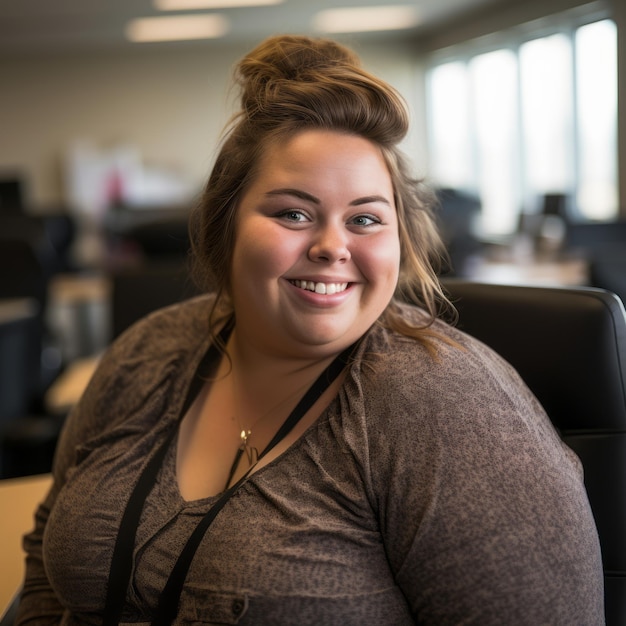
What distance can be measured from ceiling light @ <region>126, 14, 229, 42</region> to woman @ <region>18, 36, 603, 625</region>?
8323 millimetres

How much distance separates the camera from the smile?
1185 mm

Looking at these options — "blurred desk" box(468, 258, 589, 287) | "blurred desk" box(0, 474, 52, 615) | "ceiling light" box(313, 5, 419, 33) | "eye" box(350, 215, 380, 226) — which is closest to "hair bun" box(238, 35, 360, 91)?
"eye" box(350, 215, 380, 226)

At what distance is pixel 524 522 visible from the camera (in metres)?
0.99

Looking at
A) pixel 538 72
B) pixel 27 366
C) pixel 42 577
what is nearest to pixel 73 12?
pixel 538 72

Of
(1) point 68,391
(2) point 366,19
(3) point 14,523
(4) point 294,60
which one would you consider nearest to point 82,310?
(1) point 68,391

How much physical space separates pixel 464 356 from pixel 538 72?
8233 mm

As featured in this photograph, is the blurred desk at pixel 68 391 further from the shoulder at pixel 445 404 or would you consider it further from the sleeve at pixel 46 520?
the shoulder at pixel 445 404

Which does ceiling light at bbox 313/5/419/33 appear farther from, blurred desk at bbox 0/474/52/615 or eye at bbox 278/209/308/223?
eye at bbox 278/209/308/223

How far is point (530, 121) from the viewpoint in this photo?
9078mm

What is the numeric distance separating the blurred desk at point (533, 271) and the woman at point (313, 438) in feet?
9.05

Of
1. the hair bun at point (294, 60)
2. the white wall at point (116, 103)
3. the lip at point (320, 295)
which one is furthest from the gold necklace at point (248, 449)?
the white wall at point (116, 103)

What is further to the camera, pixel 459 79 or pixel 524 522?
pixel 459 79

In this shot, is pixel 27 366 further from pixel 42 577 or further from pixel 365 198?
pixel 365 198

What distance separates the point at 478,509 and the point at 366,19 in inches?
379
